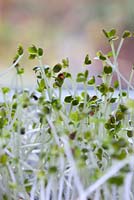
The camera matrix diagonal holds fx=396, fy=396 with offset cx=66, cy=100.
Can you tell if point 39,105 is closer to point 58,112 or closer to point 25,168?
point 58,112

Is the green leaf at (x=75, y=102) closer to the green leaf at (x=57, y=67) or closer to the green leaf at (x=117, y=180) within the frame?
the green leaf at (x=57, y=67)

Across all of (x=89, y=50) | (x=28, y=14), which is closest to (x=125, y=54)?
(x=89, y=50)

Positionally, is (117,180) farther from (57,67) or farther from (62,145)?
(57,67)

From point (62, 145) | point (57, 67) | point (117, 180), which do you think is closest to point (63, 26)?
point (57, 67)

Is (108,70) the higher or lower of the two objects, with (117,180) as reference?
higher

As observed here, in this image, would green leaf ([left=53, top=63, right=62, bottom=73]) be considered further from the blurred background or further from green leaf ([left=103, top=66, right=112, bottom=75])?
the blurred background

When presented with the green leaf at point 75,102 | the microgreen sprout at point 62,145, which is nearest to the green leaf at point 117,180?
the microgreen sprout at point 62,145

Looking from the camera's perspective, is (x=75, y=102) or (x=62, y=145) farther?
(x=75, y=102)

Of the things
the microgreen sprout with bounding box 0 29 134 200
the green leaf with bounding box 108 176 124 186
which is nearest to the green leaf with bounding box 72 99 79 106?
the microgreen sprout with bounding box 0 29 134 200
